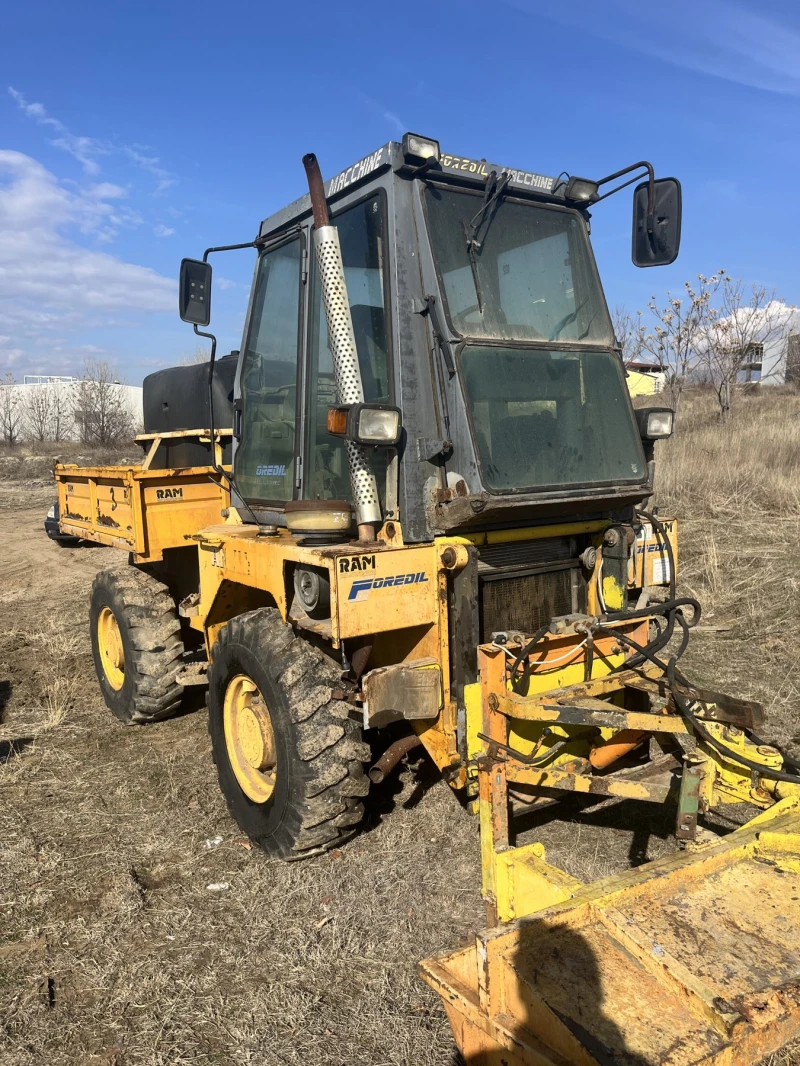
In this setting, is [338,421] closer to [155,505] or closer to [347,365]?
[347,365]

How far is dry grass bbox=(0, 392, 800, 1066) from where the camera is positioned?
2.56 metres

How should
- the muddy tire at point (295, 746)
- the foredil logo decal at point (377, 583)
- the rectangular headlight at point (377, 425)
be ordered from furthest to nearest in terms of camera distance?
the muddy tire at point (295, 746)
the rectangular headlight at point (377, 425)
the foredil logo decal at point (377, 583)

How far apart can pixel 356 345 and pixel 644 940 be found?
8.21ft

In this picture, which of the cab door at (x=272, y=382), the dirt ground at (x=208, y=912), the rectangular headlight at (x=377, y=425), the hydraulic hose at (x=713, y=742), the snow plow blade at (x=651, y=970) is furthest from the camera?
the cab door at (x=272, y=382)

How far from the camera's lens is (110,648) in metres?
5.67

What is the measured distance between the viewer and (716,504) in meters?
10.1

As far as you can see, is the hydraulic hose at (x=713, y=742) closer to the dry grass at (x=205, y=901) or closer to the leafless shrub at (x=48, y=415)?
the dry grass at (x=205, y=901)

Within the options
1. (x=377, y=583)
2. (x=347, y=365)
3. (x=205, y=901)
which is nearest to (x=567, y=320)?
(x=347, y=365)

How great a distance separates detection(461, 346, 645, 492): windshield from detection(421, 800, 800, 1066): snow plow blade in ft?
5.21

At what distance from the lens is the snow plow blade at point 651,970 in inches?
75.4

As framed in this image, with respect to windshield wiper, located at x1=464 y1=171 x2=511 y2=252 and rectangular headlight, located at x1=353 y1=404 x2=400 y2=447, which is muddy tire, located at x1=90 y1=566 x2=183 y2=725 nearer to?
rectangular headlight, located at x1=353 y1=404 x2=400 y2=447

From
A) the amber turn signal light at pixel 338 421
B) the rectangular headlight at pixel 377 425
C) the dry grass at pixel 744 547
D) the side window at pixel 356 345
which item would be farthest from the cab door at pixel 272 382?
the dry grass at pixel 744 547

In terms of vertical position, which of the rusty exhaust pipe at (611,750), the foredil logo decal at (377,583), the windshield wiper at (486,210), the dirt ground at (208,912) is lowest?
the dirt ground at (208,912)

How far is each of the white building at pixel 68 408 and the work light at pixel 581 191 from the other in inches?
1191
